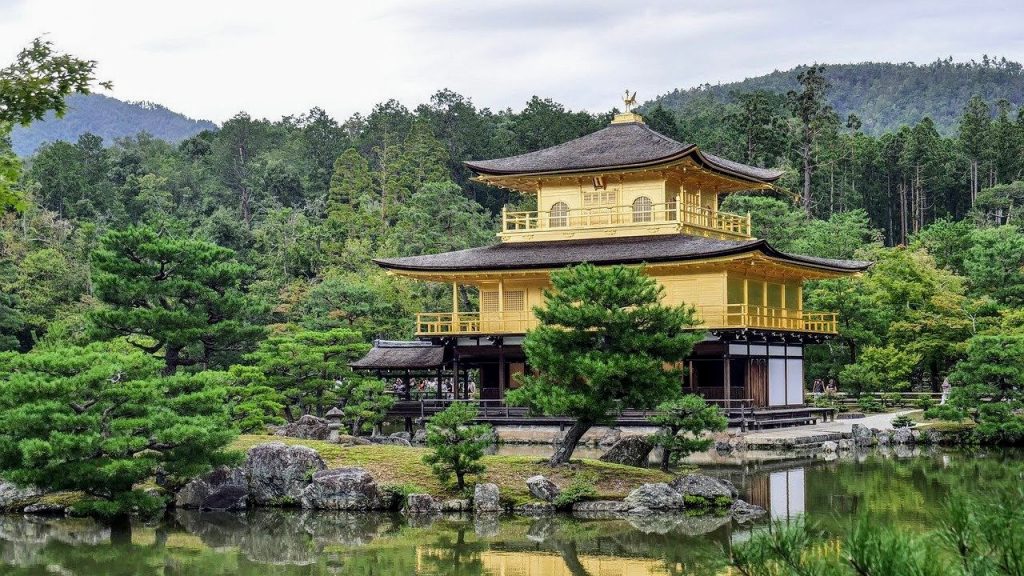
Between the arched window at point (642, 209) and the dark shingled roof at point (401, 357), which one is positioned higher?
the arched window at point (642, 209)

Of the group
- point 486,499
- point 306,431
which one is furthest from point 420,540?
point 306,431

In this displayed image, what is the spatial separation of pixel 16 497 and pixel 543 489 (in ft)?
29.1

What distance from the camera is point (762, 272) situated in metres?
34.3

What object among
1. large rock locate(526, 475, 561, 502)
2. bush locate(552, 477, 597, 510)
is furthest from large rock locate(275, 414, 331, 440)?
bush locate(552, 477, 597, 510)

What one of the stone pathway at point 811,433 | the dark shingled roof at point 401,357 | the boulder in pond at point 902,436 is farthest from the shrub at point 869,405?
the dark shingled roof at point 401,357

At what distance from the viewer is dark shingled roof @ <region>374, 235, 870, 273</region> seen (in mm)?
32000

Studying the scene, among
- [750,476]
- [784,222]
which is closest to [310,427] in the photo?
[750,476]

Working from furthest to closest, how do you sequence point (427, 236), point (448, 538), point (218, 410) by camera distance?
point (427, 236), point (218, 410), point (448, 538)

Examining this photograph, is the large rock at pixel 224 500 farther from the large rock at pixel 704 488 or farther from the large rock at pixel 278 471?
the large rock at pixel 704 488

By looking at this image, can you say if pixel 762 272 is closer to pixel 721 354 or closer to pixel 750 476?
pixel 721 354

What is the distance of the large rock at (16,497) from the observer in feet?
70.4

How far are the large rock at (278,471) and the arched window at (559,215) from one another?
16.0 metres

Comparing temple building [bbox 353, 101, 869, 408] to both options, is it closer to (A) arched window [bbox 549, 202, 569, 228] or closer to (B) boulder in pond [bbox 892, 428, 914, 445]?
(A) arched window [bbox 549, 202, 569, 228]

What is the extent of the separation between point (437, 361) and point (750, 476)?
12596mm
